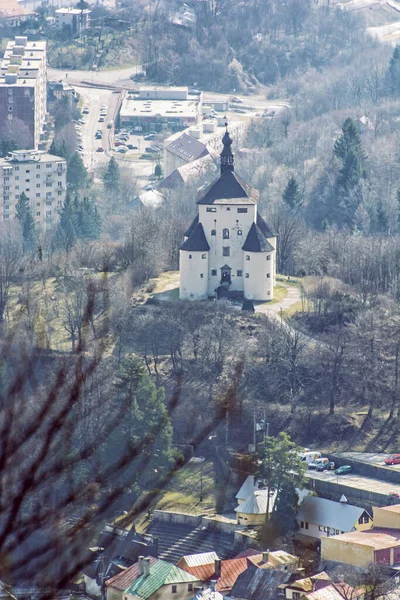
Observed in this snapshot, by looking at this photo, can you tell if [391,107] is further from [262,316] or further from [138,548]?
[138,548]

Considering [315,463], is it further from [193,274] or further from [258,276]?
[193,274]

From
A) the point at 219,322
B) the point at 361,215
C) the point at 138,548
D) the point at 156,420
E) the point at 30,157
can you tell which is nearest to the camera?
the point at 138,548

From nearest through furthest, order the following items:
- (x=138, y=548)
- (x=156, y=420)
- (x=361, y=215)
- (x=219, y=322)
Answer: (x=138, y=548) → (x=156, y=420) → (x=219, y=322) → (x=361, y=215)

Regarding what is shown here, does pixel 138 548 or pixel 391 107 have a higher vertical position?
pixel 391 107

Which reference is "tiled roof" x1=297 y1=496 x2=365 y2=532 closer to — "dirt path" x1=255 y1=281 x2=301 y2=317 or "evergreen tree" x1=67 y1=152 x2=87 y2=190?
"dirt path" x1=255 y1=281 x2=301 y2=317

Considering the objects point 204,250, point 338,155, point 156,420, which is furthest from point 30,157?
point 156,420

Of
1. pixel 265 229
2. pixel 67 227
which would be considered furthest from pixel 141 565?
pixel 67 227
